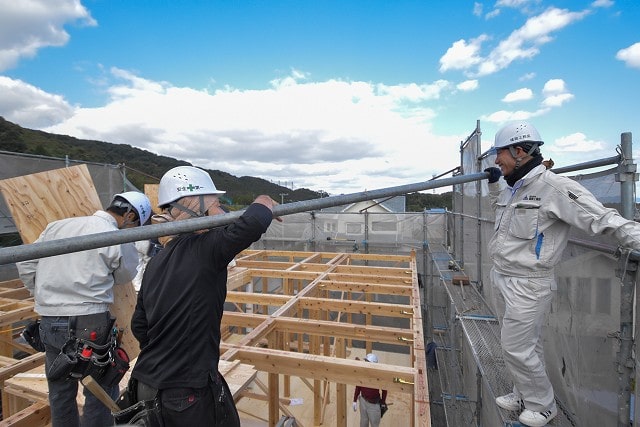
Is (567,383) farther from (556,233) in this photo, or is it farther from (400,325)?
(400,325)

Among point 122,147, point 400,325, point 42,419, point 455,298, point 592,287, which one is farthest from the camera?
point 122,147

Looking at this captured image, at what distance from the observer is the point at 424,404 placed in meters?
2.67

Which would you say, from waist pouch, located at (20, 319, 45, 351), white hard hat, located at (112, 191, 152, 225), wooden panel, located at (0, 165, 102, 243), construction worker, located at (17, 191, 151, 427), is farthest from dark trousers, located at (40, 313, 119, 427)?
wooden panel, located at (0, 165, 102, 243)

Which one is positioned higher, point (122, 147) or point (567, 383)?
point (122, 147)

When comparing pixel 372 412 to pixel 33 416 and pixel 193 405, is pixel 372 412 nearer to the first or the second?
pixel 33 416

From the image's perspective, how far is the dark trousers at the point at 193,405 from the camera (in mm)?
1811

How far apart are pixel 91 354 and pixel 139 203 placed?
1.39 metres

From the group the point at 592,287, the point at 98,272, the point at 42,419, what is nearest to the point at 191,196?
the point at 98,272

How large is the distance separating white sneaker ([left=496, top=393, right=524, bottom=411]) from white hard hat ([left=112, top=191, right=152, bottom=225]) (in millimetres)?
3590

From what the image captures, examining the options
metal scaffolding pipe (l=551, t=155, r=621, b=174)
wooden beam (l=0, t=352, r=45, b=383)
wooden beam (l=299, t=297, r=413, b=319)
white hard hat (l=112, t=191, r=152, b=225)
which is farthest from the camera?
wooden beam (l=299, t=297, r=413, b=319)

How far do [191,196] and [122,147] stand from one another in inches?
3342

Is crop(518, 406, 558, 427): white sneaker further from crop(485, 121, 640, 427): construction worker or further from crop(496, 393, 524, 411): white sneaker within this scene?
crop(496, 393, 524, 411): white sneaker

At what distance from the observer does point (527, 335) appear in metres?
2.31

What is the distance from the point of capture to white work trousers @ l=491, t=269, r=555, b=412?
7.50 feet
